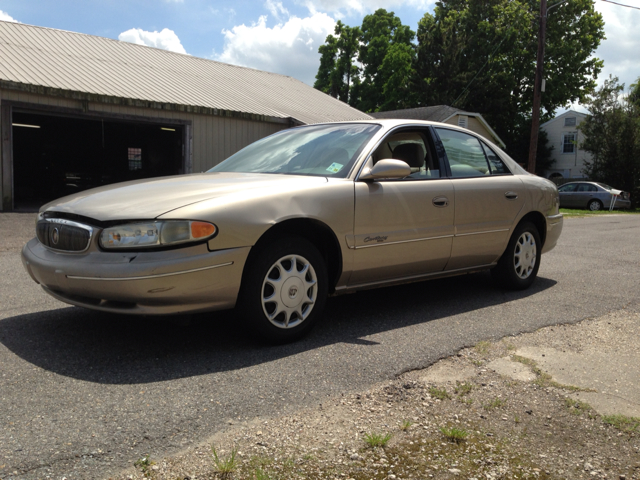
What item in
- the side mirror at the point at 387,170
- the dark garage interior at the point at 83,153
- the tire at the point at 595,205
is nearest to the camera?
the side mirror at the point at 387,170

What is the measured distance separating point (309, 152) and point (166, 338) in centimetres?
180

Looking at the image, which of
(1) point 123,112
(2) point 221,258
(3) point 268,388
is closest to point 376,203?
(2) point 221,258

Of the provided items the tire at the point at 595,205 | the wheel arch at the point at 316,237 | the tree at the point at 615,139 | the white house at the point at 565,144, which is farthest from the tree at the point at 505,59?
the wheel arch at the point at 316,237

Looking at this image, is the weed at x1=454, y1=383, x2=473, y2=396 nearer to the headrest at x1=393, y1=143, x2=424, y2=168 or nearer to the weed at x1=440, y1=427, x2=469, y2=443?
the weed at x1=440, y1=427, x2=469, y2=443

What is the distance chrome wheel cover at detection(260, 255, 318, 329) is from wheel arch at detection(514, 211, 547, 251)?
→ 277cm

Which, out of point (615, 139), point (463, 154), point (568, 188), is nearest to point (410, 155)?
point (463, 154)

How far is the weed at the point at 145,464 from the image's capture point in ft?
7.39

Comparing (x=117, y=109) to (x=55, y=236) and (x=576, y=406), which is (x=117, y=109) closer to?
(x=55, y=236)

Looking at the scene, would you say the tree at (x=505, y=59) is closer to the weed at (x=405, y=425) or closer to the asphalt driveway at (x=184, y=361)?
the asphalt driveway at (x=184, y=361)

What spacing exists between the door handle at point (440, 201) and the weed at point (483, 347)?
123cm

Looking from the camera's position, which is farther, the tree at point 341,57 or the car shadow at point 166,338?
the tree at point 341,57

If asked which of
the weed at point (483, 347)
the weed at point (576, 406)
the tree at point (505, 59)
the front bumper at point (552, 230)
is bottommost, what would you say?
the weed at point (576, 406)

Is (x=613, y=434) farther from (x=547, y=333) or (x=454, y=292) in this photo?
(x=454, y=292)

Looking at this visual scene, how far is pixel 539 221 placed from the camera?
5934 millimetres
